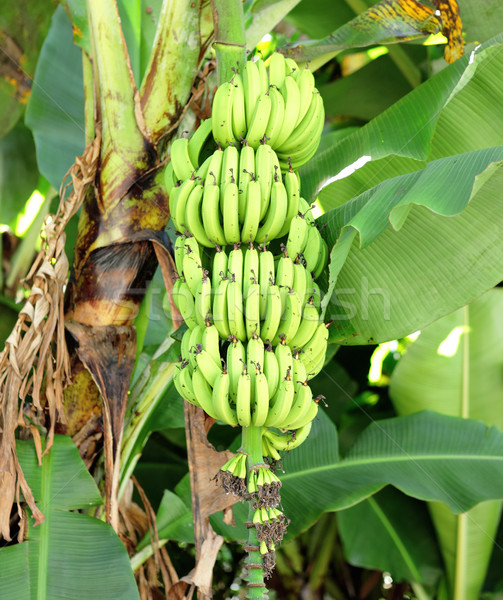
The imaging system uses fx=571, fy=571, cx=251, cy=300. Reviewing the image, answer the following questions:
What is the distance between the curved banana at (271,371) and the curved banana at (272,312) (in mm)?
42

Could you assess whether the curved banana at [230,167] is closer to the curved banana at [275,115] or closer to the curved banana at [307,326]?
the curved banana at [275,115]

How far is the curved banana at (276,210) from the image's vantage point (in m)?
0.99

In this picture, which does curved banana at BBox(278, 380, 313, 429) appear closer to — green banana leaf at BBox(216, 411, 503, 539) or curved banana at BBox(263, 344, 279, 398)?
curved banana at BBox(263, 344, 279, 398)

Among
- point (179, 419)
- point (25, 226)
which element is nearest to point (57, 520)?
point (179, 419)

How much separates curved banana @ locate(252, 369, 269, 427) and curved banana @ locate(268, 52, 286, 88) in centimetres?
58

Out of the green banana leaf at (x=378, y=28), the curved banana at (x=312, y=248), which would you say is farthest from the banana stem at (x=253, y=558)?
the green banana leaf at (x=378, y=28)

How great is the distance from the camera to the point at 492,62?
124 cm

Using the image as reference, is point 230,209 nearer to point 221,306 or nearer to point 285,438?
point 221,306

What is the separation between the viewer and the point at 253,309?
3.00ft

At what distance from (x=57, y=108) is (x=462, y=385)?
1418mm

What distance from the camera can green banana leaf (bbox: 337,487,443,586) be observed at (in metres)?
1.67

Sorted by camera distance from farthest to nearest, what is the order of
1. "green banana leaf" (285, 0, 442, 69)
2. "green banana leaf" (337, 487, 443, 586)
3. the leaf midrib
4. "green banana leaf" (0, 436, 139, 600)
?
1. "green banana leaf" (337, 487, 443, 586)
2. the leaf midrib
3. "green banana leaf" (285, 0, 442, 69)
4. "green banana leaf" (0, 436, 139, 600)

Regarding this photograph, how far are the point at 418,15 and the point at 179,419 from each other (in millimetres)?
1136

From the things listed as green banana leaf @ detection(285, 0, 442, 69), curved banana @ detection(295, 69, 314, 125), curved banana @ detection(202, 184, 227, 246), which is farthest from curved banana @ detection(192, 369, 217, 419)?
green banana leaf @ detection(285, 0, 442, 69)
